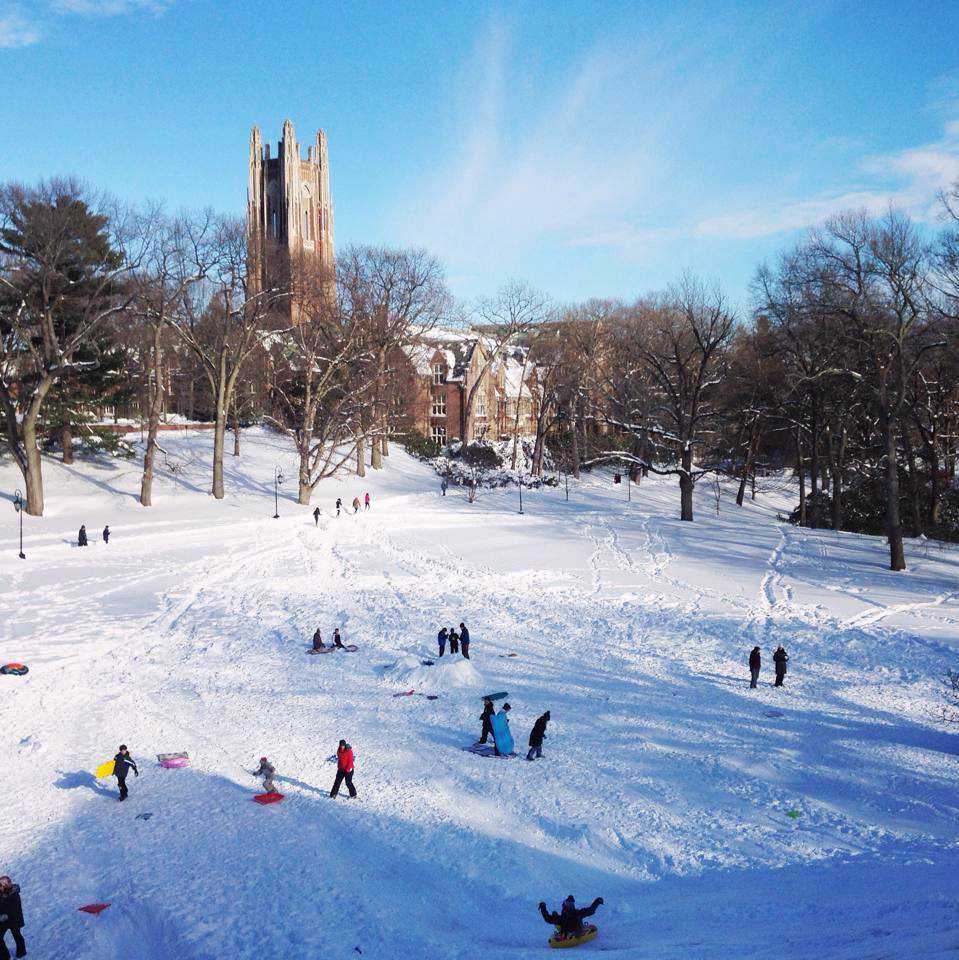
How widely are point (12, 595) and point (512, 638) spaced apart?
16.6 meters

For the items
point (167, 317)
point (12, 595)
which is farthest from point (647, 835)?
point (167, 317)

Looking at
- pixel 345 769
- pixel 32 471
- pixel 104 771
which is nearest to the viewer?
pixel 345 769

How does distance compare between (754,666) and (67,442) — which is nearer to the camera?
(754,666)

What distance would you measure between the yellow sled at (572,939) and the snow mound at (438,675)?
9.10m

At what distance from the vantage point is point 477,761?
45.8 feet

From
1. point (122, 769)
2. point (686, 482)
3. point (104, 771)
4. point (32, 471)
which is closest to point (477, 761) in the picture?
point (122, 769)

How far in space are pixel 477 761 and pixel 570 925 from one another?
5.30 meters

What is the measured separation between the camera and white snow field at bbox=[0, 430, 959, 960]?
9.25m

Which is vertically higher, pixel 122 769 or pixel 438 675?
pixel 438 675

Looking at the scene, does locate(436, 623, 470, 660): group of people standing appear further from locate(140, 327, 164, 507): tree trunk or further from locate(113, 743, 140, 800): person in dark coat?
locate(140, 327, 164, 507): tree trunk

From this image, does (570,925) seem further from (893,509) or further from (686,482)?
(686,482)

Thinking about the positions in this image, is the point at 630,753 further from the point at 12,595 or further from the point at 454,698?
the point at 12,595

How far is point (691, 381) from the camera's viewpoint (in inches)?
2003

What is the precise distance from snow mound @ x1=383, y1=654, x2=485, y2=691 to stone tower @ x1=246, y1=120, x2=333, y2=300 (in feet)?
292
